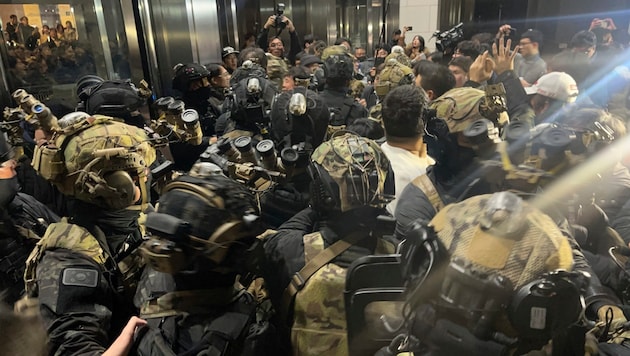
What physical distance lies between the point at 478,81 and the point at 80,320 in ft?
13.4

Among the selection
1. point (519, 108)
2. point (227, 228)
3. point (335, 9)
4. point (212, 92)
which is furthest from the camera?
point (335, 9)

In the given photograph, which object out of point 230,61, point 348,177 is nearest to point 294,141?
point 348,177

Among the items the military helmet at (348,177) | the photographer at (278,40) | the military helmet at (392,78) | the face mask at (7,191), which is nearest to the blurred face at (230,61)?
the photographer at (278,40)

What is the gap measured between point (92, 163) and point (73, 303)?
621 millimetres

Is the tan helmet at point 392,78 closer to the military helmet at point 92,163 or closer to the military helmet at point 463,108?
the military helmet at point 463,108

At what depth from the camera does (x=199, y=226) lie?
4.57 feet

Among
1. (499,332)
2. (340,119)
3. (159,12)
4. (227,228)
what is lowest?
(340,119)

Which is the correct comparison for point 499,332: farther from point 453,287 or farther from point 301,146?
point 301,146

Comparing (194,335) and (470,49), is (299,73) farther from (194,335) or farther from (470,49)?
(194,335)

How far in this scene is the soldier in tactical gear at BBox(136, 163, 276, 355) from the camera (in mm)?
1395

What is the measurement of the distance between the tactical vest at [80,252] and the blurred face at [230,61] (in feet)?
16.3

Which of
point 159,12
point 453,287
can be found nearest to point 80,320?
point 453,287

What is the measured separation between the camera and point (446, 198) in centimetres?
228

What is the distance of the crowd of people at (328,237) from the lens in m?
1.18
